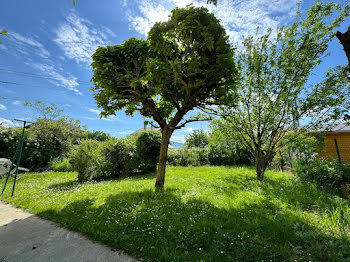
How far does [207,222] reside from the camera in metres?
3.40

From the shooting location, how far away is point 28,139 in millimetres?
11531

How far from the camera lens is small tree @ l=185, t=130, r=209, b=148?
31781 mm

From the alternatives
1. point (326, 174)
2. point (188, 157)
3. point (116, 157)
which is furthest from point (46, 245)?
point (188, 157)

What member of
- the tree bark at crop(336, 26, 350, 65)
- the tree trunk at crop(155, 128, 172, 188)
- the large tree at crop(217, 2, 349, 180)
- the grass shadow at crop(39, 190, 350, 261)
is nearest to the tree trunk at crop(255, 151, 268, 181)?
the large tree at crop(217, 2, 349, 180)

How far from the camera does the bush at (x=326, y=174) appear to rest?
5707mm

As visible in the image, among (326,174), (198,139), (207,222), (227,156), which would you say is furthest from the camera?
(198,139)

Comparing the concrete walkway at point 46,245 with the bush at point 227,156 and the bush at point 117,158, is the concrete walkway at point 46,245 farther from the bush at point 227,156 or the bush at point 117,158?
the bush at point 227,156

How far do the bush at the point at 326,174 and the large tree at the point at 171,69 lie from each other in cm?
505

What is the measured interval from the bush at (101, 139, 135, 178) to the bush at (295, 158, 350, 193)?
9.01 meters

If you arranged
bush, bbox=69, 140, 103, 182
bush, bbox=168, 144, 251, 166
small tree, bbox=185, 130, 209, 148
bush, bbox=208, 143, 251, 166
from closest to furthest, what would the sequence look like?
Answer: bush, bbox=69, 140, 103, 182
bush, bbox=168, 144, 251, 166
bush, bbox=208, 143, 251, 166
small tree, bbox=185, 130, 209, 148

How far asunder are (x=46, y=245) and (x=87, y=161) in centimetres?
576

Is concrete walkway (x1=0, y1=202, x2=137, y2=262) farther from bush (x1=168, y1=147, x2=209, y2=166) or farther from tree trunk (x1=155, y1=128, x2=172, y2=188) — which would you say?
bush (x1=168, y1=147, x2=209, y2=166)

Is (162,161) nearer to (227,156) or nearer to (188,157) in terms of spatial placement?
(188,157)

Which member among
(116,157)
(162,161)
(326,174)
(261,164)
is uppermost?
(116,157)
